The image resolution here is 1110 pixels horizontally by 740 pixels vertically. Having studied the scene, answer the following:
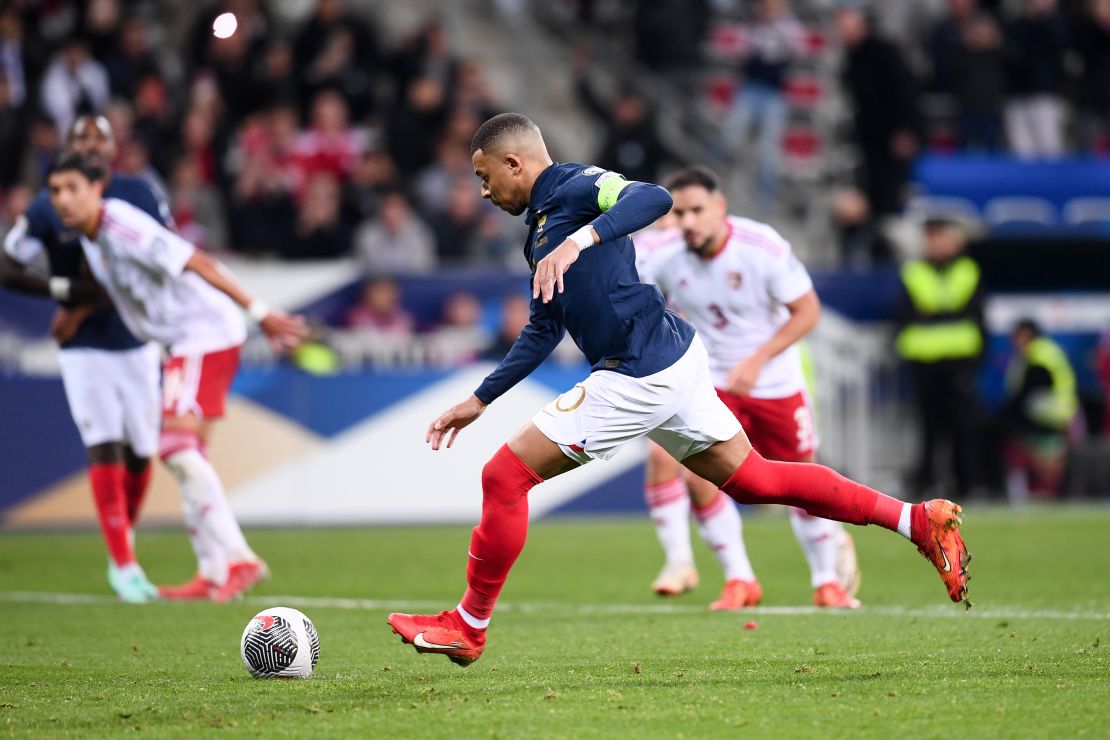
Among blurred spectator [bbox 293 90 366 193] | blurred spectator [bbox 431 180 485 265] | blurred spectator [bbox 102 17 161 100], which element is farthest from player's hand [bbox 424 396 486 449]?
blurred spectator [bbox 102 17 161 100]

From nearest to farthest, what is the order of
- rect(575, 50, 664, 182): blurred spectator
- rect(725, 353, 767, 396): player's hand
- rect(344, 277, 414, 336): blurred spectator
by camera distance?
rect(725, 353, 767, 396): player's hand → rect(344, 277, 414, 336): blurred spectator → rect(575, 50, 664, 182): blurred spectator

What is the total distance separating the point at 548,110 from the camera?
21.7m

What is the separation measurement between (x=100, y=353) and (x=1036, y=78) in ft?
48.4

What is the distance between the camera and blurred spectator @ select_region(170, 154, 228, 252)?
17.5 meters

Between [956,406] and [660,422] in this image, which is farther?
[956,406]

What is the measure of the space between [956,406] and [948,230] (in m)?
1.77

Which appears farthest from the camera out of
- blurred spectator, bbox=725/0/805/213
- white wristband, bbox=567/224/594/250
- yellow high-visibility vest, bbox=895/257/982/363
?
blurred spectator, bbox=725/0/805/213

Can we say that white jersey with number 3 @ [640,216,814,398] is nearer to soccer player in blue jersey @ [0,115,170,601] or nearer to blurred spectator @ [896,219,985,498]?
soccer player in blue jersey @ [0,115,170,601]

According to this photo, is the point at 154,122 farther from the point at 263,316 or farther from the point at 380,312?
the point at 263,316

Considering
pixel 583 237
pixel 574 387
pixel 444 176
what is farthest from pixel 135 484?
pixel 444 176

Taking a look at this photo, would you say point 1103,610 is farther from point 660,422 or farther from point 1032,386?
point 1032,386

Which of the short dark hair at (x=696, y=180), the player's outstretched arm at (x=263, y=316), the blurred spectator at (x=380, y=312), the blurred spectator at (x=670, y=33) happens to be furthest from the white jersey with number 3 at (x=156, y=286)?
the blurred spectator at (x=670, y=33)

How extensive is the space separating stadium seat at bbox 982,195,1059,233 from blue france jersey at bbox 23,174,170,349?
41.2 ft

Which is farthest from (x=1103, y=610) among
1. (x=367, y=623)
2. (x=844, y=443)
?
→ (x=844, y=443)
